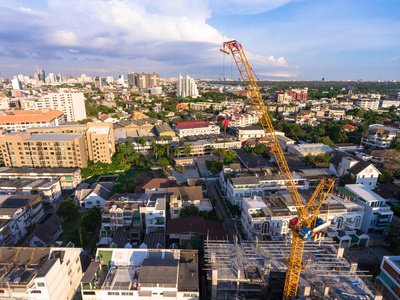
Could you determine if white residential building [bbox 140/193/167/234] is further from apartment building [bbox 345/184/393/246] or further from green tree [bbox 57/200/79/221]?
apartment building [bbox 345/184/393/246]

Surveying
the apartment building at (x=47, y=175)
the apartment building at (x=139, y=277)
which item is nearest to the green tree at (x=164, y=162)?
the apartment building at (x=47, y=175)

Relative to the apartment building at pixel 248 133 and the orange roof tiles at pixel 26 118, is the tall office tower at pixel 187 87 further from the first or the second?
the orange roof tiles at pixel 26 118

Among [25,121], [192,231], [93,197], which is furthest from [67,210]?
[25,121]

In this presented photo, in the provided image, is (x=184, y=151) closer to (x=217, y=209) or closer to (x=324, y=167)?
(x=217, y=209)

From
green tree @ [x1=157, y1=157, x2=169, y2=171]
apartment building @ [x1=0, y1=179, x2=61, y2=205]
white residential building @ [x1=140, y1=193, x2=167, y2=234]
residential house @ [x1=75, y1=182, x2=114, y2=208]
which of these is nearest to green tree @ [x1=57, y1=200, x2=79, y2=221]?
residential house @ [x1=75, y1=182, x2=114, y2=208]

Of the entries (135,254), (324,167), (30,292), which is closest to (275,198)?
(135,254)

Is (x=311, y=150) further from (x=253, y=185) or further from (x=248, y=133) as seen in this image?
(x=253, y=185)
